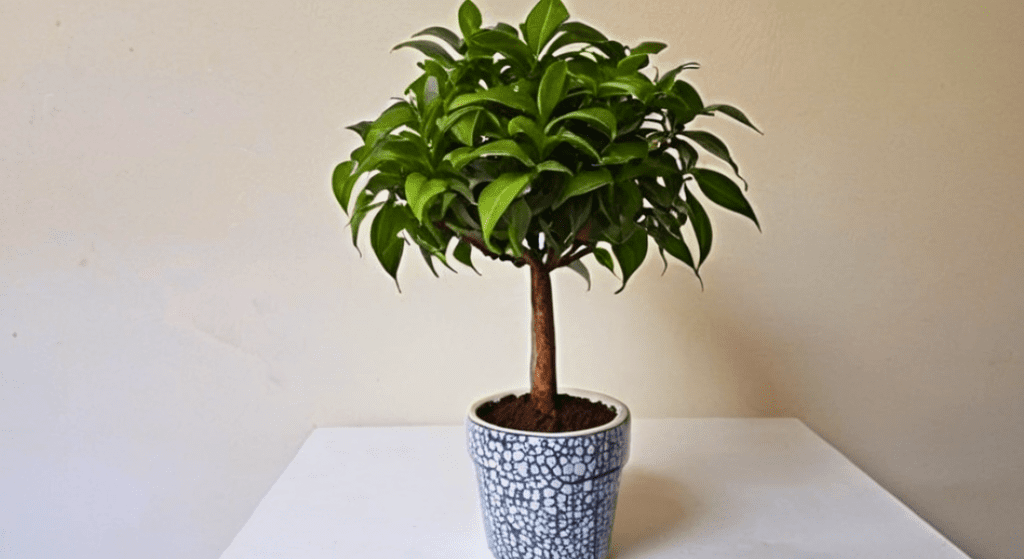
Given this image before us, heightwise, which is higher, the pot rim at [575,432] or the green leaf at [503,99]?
the green leaf at [503,99]

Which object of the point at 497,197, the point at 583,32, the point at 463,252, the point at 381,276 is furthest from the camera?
the point at 381,276

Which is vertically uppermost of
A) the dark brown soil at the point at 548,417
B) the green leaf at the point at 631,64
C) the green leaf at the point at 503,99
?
the green leaf at the point at 631,64

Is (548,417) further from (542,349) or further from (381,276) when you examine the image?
(381,276)

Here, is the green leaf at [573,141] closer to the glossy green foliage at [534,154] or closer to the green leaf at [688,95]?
the glossy green foliage at [534,154]

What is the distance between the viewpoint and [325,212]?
1102 mm

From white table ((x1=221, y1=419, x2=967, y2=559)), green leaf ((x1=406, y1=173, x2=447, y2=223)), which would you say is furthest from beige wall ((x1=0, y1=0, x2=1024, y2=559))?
green leaf ((x1=406, y1=173, x2=447, y2=223))

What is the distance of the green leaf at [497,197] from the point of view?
1.99ft

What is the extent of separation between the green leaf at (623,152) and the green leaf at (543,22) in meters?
0.11

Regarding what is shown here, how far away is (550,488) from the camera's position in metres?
0.70

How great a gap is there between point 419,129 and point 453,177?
55 mm

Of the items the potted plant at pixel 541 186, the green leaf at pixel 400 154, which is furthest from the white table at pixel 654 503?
the green leaf at pixel 400 154

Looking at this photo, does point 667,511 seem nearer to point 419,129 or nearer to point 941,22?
point 419,129

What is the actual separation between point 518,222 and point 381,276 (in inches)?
20.3

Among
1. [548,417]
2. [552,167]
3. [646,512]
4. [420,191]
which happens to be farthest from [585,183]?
[646,512]
